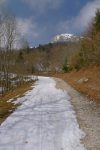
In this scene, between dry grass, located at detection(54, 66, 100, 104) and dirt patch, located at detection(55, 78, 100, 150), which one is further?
dry grass, located at detection(54, 66, 100, 104)

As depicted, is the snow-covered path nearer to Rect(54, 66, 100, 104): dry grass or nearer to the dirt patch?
the dirt patch

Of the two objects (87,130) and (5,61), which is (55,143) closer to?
(87,130)

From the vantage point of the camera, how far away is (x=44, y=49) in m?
182

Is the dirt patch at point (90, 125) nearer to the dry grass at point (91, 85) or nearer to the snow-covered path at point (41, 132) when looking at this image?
the snow-covered path at point (41, 132)

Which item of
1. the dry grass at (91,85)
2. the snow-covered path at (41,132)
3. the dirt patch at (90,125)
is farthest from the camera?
the dry grass at (91,85)

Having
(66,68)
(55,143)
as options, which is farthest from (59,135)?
(66,68)

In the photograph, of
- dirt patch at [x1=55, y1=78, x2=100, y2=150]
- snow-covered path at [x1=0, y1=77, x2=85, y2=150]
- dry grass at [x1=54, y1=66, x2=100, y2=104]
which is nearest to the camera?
snow-covered path at [x1=0, y1=77, x2=85, y2=150]

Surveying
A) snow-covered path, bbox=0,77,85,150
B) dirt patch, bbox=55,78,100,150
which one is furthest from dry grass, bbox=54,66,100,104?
snow-covered path, bbox=0,77,85,150

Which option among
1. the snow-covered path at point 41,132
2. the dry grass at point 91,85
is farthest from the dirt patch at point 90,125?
the dry grass at point 91,85

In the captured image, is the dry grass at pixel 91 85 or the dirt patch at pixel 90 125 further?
the dry grass at pixel 91 85

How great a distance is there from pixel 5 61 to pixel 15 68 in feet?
49.6

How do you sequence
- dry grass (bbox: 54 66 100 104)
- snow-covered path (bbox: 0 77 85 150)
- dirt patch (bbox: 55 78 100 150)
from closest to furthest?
snow-covered path (bbox: 0 77 85 150) → dirt patch (bbox: 55 78 100 150) → dry grass (bbox: 54 66 100 104)

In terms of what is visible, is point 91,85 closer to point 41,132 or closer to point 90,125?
point 90,125

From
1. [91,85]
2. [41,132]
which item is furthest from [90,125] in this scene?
[91,85]
